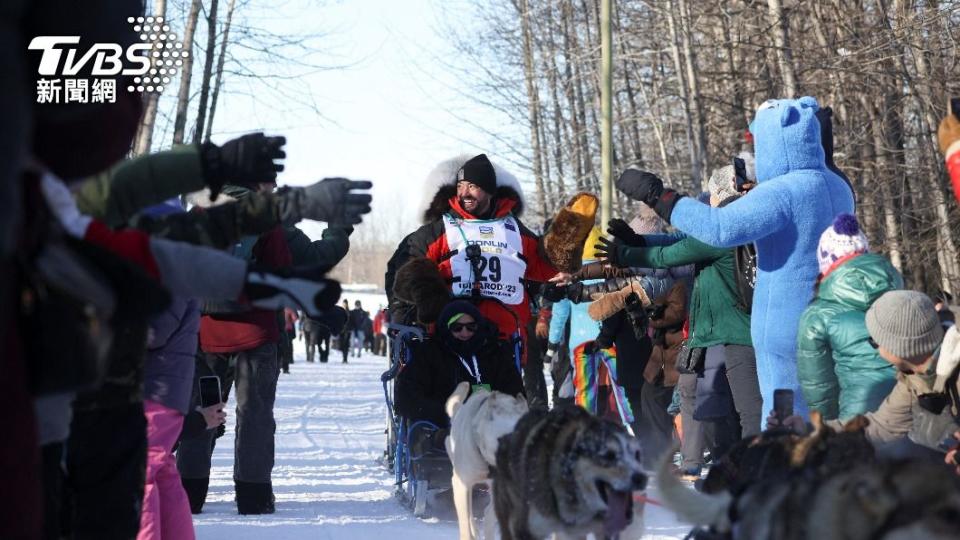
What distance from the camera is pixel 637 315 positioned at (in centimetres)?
980

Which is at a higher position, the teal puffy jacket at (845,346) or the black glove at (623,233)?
the black glove at (623,233)

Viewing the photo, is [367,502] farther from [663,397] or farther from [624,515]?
[624,515]

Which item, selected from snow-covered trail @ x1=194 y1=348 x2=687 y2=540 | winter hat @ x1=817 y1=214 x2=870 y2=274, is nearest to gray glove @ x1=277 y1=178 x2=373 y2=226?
winter hat @ x1=817 y1=214 x2=870 y2=274

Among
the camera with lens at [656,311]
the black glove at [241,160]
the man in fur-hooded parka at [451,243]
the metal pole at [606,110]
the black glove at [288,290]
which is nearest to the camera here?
the black glove at [288,290]

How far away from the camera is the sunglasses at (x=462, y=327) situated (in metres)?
7.14

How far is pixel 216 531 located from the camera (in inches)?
259

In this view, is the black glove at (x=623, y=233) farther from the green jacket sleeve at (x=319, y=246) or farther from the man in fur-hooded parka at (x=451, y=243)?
the green jacket sleeve at (x=319, y=246)

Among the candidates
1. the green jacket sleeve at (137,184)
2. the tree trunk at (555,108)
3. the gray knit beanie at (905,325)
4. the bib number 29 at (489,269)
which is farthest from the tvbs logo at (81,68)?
the tree trunk at (555,108)

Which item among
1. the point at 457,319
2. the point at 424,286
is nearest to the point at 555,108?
the point at 424,286

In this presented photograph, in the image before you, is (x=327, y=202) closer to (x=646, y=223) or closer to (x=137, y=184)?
(x=137, y=184)

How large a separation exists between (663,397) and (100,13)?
7416mm

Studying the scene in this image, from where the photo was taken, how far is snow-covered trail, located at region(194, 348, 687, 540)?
6.61 meters

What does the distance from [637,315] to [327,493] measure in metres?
2.80

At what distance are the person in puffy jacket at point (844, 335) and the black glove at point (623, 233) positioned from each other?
1402mm
